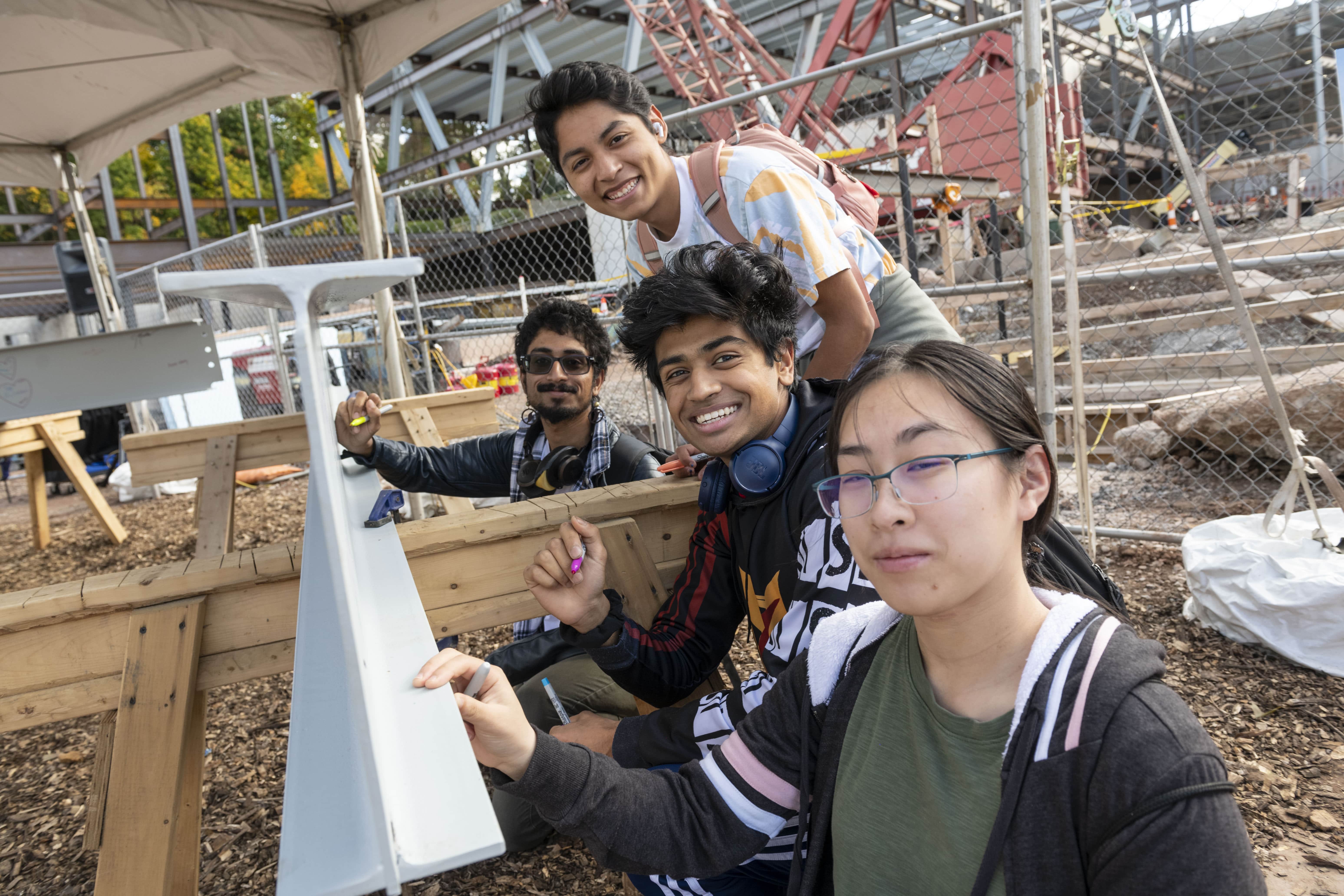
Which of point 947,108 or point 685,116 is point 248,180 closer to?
point 947,108

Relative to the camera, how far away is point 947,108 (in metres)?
11.9

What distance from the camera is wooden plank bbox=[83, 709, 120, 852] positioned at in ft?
5.04

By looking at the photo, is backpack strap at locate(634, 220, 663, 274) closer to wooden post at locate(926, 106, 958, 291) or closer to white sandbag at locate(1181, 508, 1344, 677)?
white sandbag at locate(1181, 508, 1344, 677)

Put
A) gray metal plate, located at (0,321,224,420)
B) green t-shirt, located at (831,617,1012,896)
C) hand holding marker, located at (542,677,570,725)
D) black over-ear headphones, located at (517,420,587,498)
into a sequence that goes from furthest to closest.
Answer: gray metal plate, located at (0,321,224,420)
black over-ear headphones, located at (517,420,587,498)
hand holding marker, located at (542,677,570,725)
green t-shirt, located at (831,617,1012,896)

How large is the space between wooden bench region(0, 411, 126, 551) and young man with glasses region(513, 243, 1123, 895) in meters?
5.98

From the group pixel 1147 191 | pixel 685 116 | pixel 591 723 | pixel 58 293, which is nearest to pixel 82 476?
pixel 685 116

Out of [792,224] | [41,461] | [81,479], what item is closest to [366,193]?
[792,224]

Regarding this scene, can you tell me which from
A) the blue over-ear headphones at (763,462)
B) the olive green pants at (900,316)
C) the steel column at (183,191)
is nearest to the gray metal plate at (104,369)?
the olive green pants at (900,316)

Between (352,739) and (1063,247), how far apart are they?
5.71 meters

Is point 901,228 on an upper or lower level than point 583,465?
upper

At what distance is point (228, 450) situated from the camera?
4.36 metres

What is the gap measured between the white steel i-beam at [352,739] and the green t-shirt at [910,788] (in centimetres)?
57

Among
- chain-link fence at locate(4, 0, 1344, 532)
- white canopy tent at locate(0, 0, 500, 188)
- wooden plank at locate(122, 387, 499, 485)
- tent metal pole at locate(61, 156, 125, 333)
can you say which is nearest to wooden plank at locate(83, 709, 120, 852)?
chain-link fence at locate(4, 0, 1344, 532)

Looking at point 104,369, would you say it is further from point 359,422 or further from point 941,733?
point 941,733
